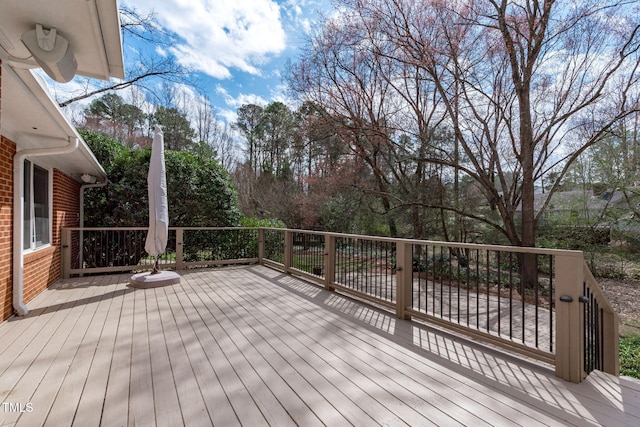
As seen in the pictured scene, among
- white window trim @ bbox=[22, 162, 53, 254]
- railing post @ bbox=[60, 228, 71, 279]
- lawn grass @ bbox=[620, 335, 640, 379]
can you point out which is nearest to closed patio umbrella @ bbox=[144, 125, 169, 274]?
white window trim @ bbox=[22, 162, 53, 254]

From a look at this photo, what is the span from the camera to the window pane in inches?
163

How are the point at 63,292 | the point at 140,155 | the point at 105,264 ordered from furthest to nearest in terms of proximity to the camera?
the point at 140,155 → the point at 105,264 → the point at 63,292

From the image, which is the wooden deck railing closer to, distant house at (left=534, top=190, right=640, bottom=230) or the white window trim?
the white window trim

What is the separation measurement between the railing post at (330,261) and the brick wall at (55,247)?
3694 millimetres

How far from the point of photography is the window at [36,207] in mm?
3781

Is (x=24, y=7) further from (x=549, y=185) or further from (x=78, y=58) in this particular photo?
(x=549, y=185)

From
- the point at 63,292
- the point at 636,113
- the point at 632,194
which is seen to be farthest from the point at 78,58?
the point at 632,194

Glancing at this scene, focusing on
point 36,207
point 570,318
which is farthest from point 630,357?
point 36,207

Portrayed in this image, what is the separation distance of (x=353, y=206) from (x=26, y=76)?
989 cm

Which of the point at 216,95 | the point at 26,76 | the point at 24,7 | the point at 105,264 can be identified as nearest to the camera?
the point at 24,7

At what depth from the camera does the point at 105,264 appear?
631 cm

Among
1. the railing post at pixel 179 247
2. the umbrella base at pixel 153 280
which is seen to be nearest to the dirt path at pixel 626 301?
the umbrella base at pixel 153 280

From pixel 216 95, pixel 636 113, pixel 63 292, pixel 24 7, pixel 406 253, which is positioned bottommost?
pixel 63 292

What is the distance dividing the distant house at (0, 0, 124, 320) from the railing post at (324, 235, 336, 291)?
10.2 feet
